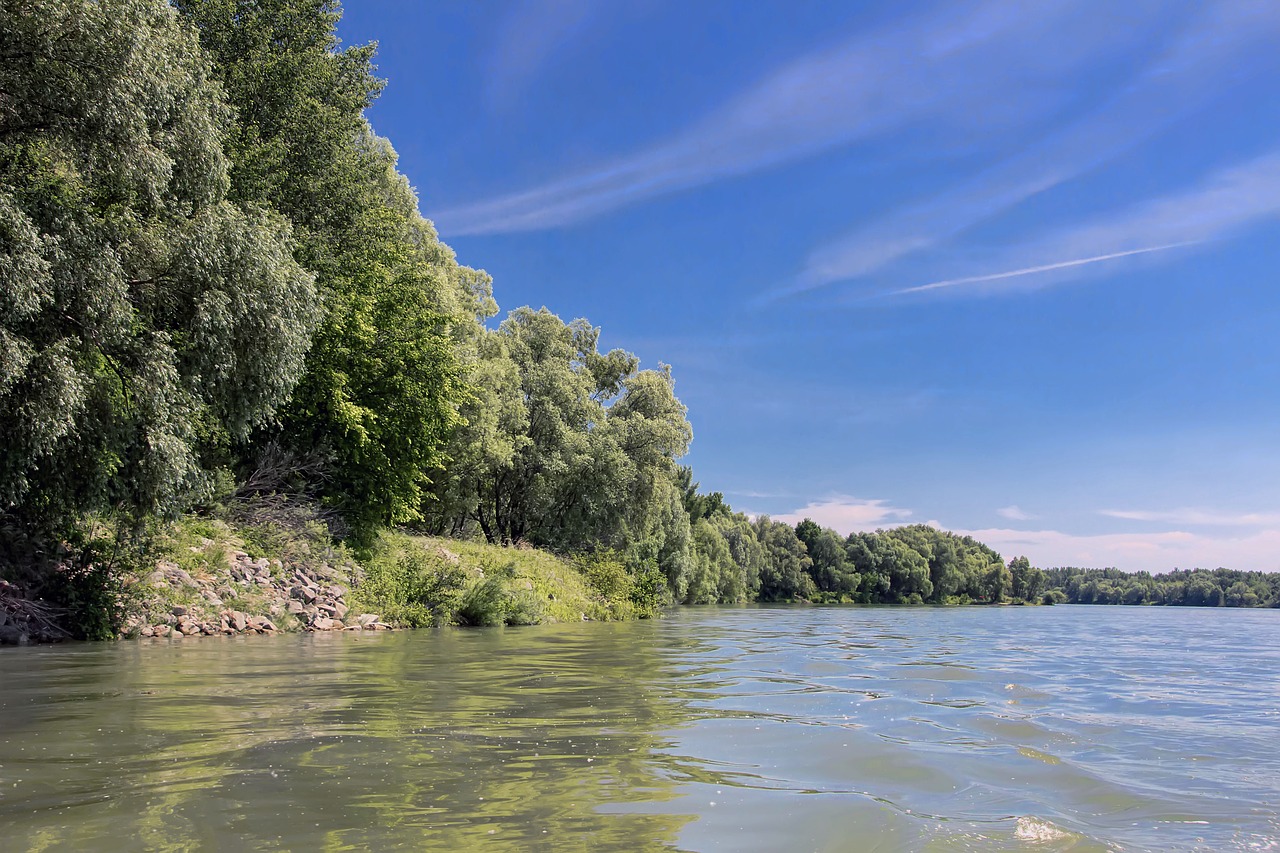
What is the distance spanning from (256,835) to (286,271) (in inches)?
553

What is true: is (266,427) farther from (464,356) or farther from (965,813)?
(965,813)

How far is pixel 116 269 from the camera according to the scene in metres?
12.8

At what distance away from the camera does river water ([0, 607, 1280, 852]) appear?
13.1 ft

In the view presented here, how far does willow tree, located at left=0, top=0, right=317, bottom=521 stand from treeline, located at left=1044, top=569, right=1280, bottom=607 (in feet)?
471

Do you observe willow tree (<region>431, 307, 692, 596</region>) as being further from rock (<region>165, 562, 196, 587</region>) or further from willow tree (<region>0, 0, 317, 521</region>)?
willow tree (<region>0, 0, 317, 521</region>)

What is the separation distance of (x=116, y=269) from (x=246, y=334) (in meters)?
2.80

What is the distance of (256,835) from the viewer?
380cm

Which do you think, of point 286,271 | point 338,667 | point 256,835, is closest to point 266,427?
point 286,271

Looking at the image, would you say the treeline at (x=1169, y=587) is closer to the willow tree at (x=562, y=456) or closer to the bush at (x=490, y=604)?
the willow tree at (x=562, y=456)

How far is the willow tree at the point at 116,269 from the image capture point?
1220 centimetres

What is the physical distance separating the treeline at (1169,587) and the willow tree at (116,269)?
471 feet

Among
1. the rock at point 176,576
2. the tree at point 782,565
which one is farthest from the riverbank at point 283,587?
the tree at point 782,565

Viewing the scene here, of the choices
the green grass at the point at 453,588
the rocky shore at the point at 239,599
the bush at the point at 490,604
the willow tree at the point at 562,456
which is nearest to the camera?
the rocky shore at the point at 239,599

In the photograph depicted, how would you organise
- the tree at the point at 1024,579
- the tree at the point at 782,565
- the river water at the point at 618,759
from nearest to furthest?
the river water at the point at 618,759 → the tree at the point at 782,565 → the tree at the point at 1024,579
